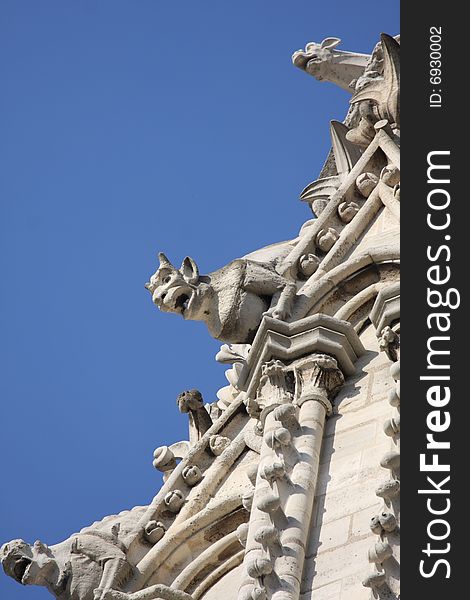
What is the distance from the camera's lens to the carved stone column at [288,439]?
1020cm

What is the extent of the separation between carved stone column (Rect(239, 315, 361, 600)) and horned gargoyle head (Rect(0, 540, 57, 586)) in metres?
1.73

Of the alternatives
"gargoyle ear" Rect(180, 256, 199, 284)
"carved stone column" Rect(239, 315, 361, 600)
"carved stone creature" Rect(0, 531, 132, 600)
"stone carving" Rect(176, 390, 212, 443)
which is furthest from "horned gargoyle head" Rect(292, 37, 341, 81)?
"carved stone creature" Rect(0, 531, 132, 600)

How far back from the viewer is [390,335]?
1211 centimetres

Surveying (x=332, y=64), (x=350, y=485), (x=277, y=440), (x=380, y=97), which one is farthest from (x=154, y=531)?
(x=332, y=64)

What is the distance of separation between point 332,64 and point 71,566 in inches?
312

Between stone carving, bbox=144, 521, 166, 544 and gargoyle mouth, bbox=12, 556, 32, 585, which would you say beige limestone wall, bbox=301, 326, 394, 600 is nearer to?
stone carving, bbox=144, 521, 166, 544

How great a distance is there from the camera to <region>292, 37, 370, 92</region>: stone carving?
62.1 ft

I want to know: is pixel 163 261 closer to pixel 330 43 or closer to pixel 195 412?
pixel 195 412

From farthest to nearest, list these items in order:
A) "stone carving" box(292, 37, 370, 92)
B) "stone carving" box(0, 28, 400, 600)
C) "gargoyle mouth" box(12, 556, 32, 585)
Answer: "stone carving" box(292, 37, 370, 92) → "gargoyle mouth" box(12, 556, 32, 585) → "stone carving" box(0, 28, 400, 600)

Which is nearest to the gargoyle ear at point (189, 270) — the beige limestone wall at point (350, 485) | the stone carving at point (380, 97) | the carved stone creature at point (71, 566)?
the beige limestone wall at point (350, 485)

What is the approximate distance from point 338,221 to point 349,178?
602 mm

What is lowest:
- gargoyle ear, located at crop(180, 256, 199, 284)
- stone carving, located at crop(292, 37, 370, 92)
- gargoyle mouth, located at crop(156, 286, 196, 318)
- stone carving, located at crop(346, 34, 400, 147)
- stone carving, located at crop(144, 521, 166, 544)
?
stone carving, located at crop(144, 521, 166, 544)

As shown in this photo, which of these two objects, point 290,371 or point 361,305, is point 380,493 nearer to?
point 290,371

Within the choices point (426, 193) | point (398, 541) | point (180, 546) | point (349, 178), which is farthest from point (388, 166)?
point (398, 541)
